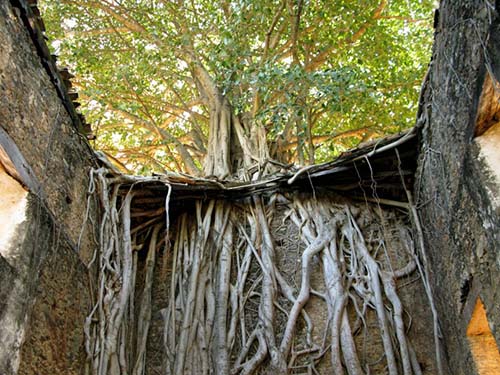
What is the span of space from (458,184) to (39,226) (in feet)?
7.66

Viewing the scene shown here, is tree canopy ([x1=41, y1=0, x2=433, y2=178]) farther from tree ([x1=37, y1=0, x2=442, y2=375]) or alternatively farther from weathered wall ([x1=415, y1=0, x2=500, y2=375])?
weathered wall ([x1=415, y1=0, x2=500, y2=375])

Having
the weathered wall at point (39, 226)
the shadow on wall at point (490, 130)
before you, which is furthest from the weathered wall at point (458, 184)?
the weathered wall at point (39, 226)

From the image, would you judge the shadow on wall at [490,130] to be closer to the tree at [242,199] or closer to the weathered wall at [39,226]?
the tree at [242,199]

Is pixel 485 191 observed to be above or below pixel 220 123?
below

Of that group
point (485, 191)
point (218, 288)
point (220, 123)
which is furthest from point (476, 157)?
point (220, 123)

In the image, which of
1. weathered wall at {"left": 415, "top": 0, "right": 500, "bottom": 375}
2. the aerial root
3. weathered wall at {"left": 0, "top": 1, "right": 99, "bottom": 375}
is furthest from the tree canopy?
weathered wall at {"left": 0, "top": 1, "right": 99, "bottom": 375}

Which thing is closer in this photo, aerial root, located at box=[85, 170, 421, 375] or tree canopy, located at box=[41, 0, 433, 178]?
aerial root, located at box=[85, 170, 421, 375]

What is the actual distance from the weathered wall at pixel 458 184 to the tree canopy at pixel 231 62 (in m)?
1.86

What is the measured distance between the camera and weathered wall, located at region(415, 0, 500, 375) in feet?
8.25

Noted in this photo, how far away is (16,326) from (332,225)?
8.51 ft

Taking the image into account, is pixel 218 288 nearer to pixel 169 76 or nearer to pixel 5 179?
pixel 5 179

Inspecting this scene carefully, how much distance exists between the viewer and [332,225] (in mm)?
4363

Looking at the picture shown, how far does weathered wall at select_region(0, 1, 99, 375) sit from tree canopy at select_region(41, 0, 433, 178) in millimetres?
2152

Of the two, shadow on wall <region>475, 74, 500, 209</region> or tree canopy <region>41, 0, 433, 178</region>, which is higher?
tree canopy <region>41, 0, 433, 178</region>
